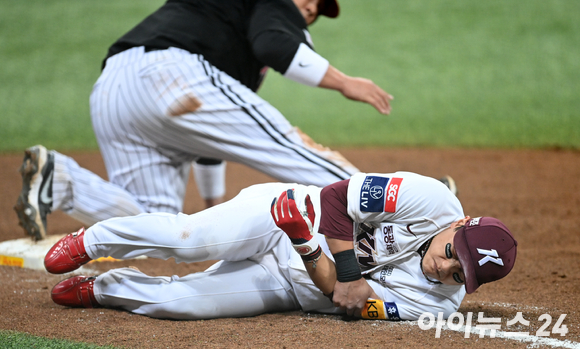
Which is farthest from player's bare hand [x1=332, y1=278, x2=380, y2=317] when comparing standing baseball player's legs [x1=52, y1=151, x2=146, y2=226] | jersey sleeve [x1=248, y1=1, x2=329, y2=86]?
standing baseball player's legs [x1=52, y1=151, x2=146, y2=226]

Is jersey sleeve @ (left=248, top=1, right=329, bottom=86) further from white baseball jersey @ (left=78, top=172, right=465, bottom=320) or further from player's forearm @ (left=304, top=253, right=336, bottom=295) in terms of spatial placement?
player's forearm @ (left=304, top=253, right=336, bottom=295)

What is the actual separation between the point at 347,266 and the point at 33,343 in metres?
1.06

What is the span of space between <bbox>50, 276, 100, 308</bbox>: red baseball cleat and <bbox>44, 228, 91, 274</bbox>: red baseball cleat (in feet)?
0.32

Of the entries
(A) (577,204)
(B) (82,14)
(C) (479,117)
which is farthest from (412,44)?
(B) (82,14)

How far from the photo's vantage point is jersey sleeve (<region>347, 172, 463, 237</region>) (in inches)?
78.9

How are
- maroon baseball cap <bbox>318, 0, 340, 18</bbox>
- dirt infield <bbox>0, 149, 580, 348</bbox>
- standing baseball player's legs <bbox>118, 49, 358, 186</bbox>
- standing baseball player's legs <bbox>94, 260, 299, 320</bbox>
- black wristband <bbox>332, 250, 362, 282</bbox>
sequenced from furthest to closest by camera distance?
maroon baseball cap <bbox>318, 0, 340, 18</bbox> < standing baseball player's legs <bbox>118, 49, 358, 186</bbox> < standing baseball player's legs <bbox>94, 260, 299, 320</bbox> < black wristband <bbox>332, 250, 362, 282</bbox> < dirt infield <bbox>0, 149, 580, 348</bbox>

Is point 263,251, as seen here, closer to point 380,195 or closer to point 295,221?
point 295,221

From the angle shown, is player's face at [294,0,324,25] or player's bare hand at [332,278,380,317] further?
player's face at [294,0,324,25]

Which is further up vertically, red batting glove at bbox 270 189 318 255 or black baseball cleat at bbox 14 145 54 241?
red batting glove at bbox 270 189 318 255

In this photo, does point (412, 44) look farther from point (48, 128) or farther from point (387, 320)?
point (387, 320)

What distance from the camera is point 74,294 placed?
88.3 inches

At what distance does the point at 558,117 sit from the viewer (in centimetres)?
640

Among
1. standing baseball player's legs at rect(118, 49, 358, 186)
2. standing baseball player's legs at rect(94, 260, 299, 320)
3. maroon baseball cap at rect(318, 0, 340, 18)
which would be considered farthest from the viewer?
maroon baseball cap at rect(318, 0, 340, 18)

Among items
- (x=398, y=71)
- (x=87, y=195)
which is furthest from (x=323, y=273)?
(x=398, y=71)
